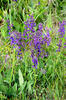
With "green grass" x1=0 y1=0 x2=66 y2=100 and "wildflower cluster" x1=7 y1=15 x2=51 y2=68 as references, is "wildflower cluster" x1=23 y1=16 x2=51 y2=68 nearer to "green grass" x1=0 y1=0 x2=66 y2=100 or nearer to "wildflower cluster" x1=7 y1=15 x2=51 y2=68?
"wildflower cluster" x1=7 y1=15 x2=51 y2=68

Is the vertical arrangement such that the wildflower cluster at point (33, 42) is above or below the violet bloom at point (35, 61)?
above

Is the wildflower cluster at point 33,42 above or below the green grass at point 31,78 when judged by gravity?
above

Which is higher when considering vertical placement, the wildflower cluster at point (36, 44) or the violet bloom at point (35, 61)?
the wildflower cluster at point (36, 44)

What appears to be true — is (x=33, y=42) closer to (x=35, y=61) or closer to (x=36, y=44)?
(x=36, y=44)

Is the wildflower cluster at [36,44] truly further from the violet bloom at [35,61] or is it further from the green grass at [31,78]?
the green grass at [31,78]

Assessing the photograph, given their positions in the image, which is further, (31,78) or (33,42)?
(31,78)

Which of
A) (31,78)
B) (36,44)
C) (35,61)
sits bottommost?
(31,78)

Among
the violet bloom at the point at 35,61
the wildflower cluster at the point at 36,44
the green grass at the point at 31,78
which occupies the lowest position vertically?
the green grass at the point at 31,78

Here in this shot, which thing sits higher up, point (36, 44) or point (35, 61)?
point (36, 44)

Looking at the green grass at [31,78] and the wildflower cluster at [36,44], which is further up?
the wildflower cluster at [36,44]

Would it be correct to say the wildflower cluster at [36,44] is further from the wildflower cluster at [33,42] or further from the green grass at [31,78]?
the green grass at [31,78]

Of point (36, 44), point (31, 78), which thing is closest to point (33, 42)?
point (36, 44)

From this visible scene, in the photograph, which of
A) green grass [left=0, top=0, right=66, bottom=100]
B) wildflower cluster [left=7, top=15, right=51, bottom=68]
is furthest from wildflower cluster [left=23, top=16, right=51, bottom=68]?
green grass [left=0, top=0, right=66, bottom=100]

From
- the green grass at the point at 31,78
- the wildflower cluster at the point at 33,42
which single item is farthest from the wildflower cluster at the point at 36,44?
the green grass at the point at 31,78
